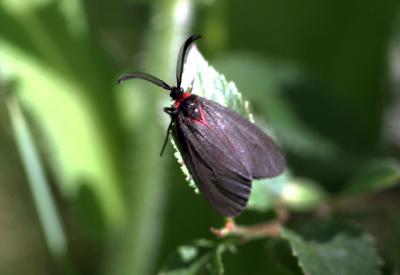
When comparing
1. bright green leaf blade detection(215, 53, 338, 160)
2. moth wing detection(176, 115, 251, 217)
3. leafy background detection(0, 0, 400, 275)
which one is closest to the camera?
moth wing detection(176, 115, 251, 217)

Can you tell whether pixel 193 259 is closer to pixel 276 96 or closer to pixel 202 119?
pixel 202 119

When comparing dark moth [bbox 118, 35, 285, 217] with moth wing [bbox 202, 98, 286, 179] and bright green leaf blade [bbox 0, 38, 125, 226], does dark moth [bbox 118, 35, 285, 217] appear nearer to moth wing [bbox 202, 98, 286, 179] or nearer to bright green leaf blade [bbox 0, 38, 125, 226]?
moth wing [bbox 202, 98, 286, 179]

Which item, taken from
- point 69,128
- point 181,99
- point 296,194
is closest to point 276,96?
point 296,194

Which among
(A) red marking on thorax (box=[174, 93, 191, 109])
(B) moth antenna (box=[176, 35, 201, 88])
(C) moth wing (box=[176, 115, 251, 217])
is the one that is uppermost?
(B) moth antenna (box=[176, 35, 201, 88])

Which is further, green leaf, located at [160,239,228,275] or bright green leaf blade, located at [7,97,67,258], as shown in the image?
bright green leaf blade, located at [7,97,67,258]

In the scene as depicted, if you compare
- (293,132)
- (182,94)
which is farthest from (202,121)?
(293,132)

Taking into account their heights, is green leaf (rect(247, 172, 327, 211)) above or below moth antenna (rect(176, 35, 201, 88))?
below

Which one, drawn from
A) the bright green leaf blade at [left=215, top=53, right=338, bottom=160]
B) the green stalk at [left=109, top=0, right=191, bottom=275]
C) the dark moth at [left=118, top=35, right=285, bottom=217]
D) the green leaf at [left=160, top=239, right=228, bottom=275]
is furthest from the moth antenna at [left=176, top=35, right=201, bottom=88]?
the bright green leaf blade at [left=215, top=53, right=338, bottom=160]

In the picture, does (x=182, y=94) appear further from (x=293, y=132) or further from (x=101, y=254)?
(x=101, y=254)
